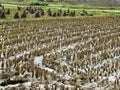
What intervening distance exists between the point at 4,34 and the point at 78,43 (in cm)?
591

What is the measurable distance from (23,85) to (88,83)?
2.75 meters

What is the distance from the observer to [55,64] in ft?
55.1

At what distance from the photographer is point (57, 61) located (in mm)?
17484

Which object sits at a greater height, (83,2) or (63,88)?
(63,88)

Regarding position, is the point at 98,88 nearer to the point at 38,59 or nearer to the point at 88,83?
the point at 88,83

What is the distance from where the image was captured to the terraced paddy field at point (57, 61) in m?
13.4

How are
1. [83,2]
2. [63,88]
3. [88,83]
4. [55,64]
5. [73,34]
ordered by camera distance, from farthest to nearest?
[83,2] < [73,34] < [55,64] < [88,83] < [63,88]

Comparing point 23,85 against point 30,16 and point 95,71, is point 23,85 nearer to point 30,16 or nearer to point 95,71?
point 95,71

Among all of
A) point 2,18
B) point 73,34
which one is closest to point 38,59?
point 73,34

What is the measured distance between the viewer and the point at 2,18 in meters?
35.8

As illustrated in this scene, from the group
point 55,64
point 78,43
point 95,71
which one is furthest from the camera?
point 78,43

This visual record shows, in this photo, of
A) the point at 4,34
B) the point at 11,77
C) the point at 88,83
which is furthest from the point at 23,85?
the point at 4,34

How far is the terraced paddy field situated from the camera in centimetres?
1335

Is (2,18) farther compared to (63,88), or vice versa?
(2,18)
